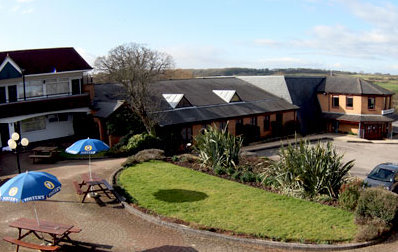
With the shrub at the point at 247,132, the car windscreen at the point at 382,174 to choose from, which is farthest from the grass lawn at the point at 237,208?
the shrub at the point at 247,132

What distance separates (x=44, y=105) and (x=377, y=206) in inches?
891

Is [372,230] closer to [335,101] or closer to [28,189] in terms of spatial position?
[28,189]

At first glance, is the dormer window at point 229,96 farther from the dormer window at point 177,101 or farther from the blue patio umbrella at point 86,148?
the blue patio umbrella at point 86,148

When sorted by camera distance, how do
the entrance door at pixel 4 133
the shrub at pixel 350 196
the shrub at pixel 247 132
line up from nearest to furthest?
the shrub at pixel 350 196 → the entrance door at pixel 4 133 → the shrub at pixel 247 132

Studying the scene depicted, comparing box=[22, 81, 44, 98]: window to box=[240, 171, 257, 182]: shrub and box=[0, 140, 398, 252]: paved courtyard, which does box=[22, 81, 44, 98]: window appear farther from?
box=[240, 171, 257, 182]: shrub

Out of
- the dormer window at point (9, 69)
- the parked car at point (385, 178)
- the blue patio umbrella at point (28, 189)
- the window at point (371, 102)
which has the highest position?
the dormer window at point (9, 69)

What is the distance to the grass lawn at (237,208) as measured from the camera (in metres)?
11.0

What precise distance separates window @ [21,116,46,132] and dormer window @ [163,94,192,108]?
30.9 ft

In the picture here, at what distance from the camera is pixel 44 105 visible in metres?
26.3

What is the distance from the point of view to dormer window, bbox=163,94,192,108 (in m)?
28.3

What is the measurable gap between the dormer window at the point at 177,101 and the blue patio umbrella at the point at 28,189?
18811 millimetres

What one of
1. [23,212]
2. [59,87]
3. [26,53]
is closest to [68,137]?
[59,87]

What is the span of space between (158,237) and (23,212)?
17.7 feet

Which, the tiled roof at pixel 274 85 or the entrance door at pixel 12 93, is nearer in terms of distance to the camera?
the entrance door at pixel 12 93
